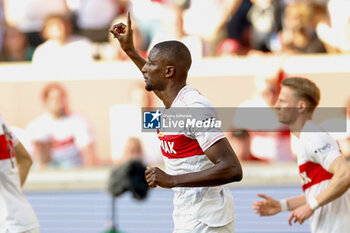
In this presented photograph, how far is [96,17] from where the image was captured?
10.2 metres

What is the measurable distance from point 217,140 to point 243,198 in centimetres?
408

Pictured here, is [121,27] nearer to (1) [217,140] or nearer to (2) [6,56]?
(1) [217,140]

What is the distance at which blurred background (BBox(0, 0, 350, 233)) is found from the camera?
812cm

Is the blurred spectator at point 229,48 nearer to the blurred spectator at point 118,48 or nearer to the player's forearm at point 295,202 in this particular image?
the blurred spectator at point 118,48

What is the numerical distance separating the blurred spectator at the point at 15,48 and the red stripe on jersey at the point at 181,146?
18.6 ft

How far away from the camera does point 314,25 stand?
8.98 meters

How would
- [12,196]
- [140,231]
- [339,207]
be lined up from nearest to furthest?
[12,196]
[339,207]
[140,231]

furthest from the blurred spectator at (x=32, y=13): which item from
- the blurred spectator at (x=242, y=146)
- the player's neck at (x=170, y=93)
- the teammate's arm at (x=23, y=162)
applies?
the player's neck at (x=170, y=93)

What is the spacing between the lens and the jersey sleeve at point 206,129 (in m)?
4.20

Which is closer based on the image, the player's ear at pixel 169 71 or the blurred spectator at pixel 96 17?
the player's ear at pixel 169 71

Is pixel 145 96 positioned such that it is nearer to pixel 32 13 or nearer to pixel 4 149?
pixel 32 13

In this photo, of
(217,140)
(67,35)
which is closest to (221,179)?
(217,140)

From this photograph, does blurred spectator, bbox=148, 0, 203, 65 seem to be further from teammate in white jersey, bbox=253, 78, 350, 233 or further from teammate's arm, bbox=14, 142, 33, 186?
teammate's arm, bbox=14, 142, 33, 186

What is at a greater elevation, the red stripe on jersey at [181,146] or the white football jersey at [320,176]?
the red stripe on jersey at [181,146]
